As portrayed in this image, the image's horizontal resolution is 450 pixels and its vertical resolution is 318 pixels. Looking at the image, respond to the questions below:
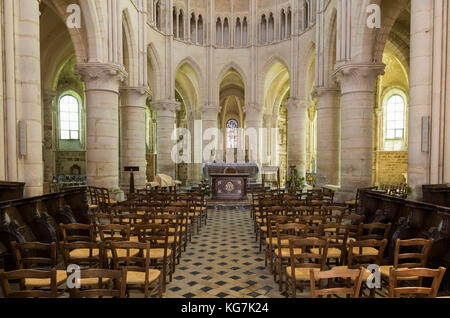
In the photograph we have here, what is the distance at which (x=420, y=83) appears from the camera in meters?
7.67

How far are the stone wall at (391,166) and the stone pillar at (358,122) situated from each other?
11.2m

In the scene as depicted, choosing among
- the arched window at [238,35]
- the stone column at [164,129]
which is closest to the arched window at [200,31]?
the arched window at [238,35]

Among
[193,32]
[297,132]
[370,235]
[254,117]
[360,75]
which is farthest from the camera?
[254,117]

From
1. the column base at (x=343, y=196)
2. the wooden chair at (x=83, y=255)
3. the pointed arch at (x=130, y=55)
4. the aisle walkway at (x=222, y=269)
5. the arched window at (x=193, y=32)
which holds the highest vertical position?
the arched window at (x=193, y=32)

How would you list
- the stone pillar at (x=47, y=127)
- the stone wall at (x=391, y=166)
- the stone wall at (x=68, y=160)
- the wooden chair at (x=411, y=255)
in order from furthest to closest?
the stone wall at (x=68, y=160) < the stone wall at (x=391, y=166) < the stone pillar at (x=47, y=127) < the wooden chair at (x=411, y=255)

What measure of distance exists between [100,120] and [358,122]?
1034cm

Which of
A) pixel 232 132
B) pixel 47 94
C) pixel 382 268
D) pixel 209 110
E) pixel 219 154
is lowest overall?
pixel 382 268

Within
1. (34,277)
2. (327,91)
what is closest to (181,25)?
(327,91)

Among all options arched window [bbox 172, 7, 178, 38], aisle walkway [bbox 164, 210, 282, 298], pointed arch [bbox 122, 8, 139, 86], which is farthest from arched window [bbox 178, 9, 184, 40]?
aisle walkway [bbox 164, 210, 282, 298]

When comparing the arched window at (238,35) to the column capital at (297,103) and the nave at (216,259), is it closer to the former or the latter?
the column capital at (297,103)

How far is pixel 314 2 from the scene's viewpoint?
18719 millimetres

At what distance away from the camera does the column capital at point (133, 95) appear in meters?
15.5

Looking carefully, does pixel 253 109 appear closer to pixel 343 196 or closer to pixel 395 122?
pixel 395 122
